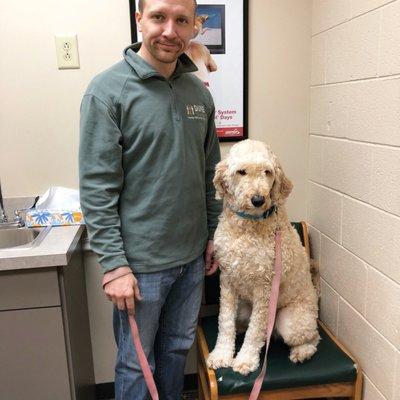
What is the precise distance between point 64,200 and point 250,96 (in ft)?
3.04

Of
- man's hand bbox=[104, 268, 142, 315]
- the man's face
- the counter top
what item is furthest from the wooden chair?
the man's face

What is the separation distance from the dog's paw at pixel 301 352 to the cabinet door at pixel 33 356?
0.80 meters

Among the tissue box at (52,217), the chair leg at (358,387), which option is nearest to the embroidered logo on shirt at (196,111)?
the tissue box at (52,217)

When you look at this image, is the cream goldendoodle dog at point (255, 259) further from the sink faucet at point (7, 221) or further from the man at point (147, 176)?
the sink faucet at point (7, 221)

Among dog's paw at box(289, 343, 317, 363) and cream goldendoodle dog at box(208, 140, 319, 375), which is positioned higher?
cream goldendoodle dog at box(208, 140, 319, 375)

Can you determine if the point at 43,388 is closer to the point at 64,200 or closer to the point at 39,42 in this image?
the point at 64,200

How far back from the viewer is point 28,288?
1.32 m

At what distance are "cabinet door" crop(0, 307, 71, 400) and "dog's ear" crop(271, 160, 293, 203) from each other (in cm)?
82

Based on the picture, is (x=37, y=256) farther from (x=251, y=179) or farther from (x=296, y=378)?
(x=296, y=378)

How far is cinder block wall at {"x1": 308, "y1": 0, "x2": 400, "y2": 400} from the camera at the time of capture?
1250 millimetres

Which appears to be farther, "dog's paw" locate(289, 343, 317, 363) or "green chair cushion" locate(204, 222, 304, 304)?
"green chair cushion" locate(204, 222, 304, 304)

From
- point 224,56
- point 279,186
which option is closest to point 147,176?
point 279,186

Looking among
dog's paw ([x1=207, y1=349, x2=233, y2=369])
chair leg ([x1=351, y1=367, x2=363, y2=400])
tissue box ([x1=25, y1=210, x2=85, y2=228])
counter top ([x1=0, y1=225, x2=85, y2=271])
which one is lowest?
chair leg ([x1=351, y1=367, x2=363, y2=400])

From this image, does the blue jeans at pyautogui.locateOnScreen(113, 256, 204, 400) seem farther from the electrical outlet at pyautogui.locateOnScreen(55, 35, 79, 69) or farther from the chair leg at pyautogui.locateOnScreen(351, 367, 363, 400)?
the electrical outlet at pyautogui.locateOnScreen(55, 35, 79, 69)
